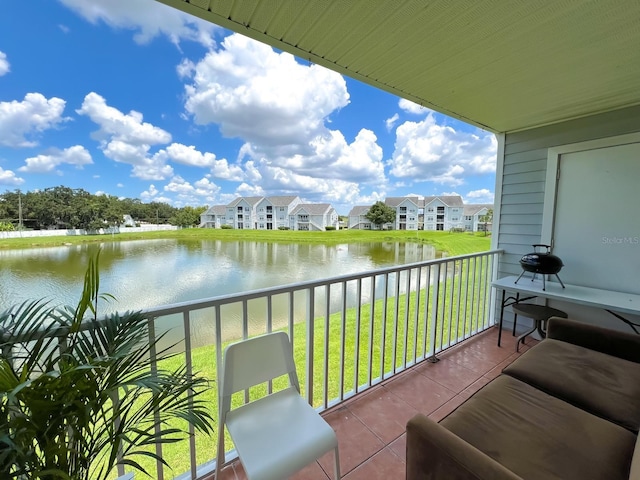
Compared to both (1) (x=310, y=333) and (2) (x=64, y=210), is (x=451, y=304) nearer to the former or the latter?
(1) (x=310, y=333)

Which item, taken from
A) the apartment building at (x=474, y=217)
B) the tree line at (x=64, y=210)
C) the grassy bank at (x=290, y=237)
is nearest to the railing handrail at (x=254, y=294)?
the apartment building at (x=474, y=217)

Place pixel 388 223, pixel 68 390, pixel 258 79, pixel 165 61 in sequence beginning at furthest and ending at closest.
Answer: pixel 388 223 → pixel 165 61 → pixel 258 79 → pixel 68 390

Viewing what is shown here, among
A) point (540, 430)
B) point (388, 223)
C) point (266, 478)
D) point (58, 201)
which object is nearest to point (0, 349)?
point (266, 478)

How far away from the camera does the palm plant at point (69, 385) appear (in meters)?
0.70

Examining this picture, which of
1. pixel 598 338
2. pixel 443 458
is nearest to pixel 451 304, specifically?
pixel 598 338

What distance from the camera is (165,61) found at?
24.8 ft

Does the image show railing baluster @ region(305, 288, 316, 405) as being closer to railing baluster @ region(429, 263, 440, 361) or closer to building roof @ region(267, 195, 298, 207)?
railing baluster @ region(429, 263, 440, 361)

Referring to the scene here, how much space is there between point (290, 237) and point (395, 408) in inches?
313

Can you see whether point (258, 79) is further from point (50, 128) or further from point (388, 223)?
point (388, 223)

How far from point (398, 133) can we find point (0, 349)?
489 inches

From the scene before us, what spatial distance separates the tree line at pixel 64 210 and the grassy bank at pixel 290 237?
244mm

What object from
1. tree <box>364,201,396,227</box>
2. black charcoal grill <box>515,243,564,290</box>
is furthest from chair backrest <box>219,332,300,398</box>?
tree <box>364,201,396,227</box>

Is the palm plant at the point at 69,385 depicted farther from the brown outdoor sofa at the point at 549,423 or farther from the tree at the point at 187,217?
the tree at the point at 187,217

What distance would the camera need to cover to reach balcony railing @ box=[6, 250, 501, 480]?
1376mm
